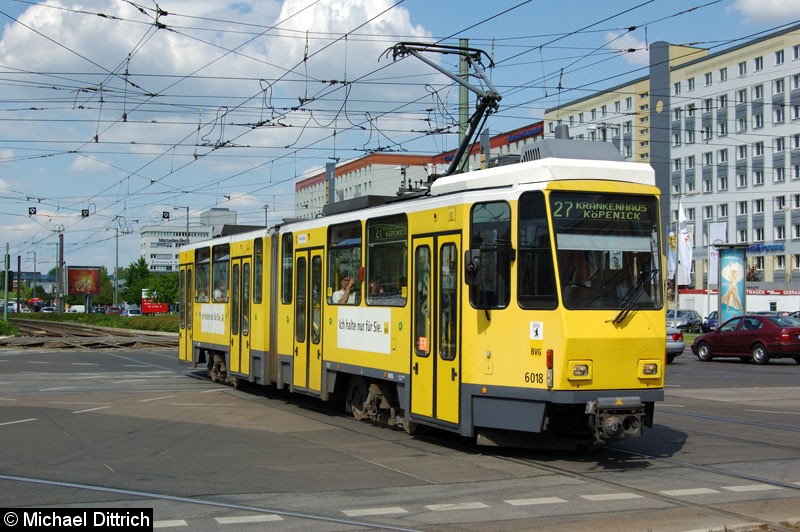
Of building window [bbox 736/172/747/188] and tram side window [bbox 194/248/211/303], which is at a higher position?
building window [bbox 736/172/747/188]

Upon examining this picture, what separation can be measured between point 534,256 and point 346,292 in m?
4.37

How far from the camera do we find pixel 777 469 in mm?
10547

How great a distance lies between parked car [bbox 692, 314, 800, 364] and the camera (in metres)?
30.4

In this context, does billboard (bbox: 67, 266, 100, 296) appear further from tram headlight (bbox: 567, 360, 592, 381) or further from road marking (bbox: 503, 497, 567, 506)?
road marking (bbox: 503, 497, 567, 506)

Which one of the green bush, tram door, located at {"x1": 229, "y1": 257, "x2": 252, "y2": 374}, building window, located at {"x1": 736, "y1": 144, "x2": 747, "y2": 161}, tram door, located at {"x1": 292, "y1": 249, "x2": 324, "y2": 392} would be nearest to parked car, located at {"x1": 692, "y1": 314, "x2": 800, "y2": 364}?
tram door, located at {"x1": 229, "y1": 257, "x2": 252, "y2": 374}

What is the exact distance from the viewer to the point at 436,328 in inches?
465

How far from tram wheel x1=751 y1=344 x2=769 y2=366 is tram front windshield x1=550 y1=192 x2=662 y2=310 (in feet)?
71.2

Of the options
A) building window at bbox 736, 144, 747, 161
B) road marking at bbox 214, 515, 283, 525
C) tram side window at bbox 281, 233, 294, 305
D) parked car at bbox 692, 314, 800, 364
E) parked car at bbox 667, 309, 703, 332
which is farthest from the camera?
building window at bbox 736, 144, 747, 161

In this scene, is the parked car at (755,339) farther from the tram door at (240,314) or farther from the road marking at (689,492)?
the road marking at (689,492)

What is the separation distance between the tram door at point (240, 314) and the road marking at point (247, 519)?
1076 centimetres

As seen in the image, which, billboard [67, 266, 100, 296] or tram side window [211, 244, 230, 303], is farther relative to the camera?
billboard [67, 266, 100, 296]

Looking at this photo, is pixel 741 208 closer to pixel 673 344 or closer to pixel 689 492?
pixel 673 344

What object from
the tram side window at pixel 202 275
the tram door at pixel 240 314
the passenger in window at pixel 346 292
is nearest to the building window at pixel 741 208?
the tram side window at pixel 202 275

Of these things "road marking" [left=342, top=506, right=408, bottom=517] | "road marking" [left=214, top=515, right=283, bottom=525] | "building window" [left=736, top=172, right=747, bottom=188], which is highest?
"building window" [left=736, top=172, right=747, bottom=188]
